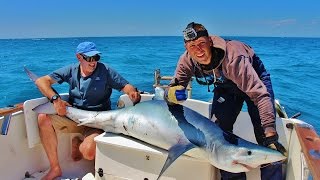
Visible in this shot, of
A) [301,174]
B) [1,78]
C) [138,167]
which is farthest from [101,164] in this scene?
[1,78]

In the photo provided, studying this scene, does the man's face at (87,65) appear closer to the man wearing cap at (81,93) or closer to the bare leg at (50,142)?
the man wearing cap at (81,93)

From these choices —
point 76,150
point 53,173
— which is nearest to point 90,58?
point 76,150

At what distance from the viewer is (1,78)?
15328 millimetres

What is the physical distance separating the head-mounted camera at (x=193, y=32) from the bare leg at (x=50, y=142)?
1.69 metres

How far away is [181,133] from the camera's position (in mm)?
2898

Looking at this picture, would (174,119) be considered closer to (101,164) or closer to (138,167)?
(138,167)

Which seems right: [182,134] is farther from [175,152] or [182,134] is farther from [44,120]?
[44,120]

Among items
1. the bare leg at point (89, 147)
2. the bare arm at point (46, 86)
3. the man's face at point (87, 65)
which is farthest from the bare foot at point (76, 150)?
the man's face at point (87, 65)

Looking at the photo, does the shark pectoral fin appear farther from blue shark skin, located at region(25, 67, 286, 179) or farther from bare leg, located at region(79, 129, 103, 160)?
bare leg, located at region(79, 129, 103, 160)

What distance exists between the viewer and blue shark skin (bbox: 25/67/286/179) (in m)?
2.60

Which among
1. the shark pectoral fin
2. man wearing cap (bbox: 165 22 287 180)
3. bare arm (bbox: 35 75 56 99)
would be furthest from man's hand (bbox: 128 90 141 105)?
the shark pectoral fin

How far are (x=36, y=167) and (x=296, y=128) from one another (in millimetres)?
2599

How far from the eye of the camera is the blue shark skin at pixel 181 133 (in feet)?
8.54

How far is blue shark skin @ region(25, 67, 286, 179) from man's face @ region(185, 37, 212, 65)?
0.47 metres
